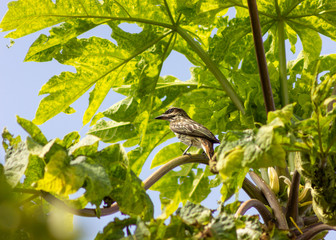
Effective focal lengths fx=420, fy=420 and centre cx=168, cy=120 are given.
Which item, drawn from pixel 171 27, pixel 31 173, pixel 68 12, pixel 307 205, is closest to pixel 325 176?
pixel 307 205

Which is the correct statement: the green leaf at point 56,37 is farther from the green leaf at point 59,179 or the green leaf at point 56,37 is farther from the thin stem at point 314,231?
the thin stem at point 314,231

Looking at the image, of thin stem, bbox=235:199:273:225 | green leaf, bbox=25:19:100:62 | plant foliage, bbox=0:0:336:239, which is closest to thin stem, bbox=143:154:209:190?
plant foliage, bbox=0:0:336:239

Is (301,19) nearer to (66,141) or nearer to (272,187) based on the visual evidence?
(272,187)

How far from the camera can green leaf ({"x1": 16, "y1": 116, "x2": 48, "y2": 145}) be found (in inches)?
43.3

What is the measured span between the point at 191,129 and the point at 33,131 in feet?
3.40

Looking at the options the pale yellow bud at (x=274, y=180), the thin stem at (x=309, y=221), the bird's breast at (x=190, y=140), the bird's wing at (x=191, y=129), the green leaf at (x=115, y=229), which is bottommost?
the green leaf at (x=115, y=229)

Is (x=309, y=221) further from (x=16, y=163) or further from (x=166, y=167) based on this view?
(x=16, y=163)

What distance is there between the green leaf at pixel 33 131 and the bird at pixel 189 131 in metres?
0.98

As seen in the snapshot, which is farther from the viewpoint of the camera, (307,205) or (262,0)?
(262,0)

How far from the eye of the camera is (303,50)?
7.50ft

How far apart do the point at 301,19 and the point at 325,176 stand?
117cm

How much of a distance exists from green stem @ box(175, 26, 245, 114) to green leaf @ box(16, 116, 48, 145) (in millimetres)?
1100

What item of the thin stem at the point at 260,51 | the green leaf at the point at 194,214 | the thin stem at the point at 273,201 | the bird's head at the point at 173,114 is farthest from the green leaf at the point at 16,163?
the bird's head at the point at 173,114

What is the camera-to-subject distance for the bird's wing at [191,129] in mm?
1965
